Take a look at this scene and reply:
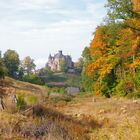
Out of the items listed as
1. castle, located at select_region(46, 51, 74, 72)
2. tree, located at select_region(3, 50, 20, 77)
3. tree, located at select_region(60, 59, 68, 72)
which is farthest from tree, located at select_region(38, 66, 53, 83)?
tree, located at select_region(3, 50, 20, 77)

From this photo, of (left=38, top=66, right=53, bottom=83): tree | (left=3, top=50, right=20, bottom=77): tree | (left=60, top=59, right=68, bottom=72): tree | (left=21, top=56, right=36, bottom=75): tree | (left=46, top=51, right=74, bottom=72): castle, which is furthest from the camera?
(left=46, top=51, right=74, bottom=72): castle

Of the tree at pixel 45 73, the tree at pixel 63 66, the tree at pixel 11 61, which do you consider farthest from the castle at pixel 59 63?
the tree at pixel 11 61

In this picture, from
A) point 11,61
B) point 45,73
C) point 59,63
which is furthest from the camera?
point 59,63

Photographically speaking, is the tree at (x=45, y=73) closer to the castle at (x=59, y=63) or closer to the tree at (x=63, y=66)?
the tree at (x=63, y=66)

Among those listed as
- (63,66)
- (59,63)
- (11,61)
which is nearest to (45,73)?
(63,66)

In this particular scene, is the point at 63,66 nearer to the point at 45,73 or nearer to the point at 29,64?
the point at 45,73

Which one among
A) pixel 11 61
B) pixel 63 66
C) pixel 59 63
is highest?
pixel 59 63

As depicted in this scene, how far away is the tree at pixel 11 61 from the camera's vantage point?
10725cm

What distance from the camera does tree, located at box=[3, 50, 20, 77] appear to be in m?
107

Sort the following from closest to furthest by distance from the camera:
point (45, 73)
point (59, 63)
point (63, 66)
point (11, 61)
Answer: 1. point (11, 61)
2. point (45, 73)
3. point (63, 66)
4. point (59, 63)

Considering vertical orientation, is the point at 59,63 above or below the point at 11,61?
above

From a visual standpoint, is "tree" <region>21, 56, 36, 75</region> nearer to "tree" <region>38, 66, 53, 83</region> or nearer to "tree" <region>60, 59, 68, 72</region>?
"tree" <region>38, 66, 53, 83</region>

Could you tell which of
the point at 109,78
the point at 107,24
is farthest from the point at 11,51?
the point at 107,24

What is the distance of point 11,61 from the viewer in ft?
356
